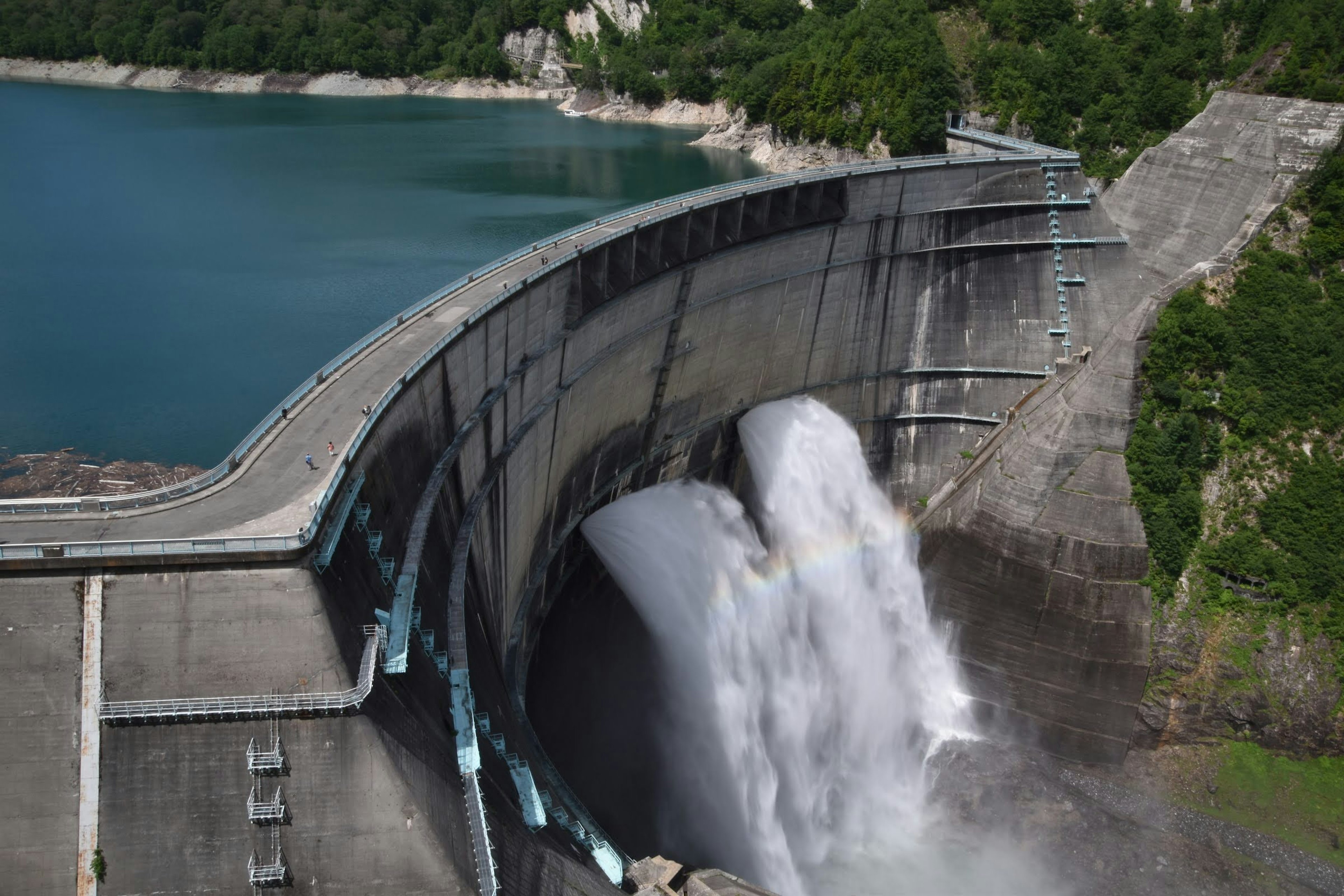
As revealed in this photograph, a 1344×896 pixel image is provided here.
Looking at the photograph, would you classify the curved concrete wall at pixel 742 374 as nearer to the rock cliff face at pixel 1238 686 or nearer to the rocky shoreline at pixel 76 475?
the rock cliff face at pixel 1238 686

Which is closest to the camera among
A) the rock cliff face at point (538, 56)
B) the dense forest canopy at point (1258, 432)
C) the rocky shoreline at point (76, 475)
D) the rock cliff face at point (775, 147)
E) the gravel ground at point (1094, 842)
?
the gravel ground at point (1094, 842)

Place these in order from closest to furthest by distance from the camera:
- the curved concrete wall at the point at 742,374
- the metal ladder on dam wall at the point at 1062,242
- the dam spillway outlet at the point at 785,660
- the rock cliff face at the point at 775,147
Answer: the curved concrete wall at the point at 742,374
the dam spillway outlet at the point at 785,660
the metal ladder on dam wall at the point at 1062,242
the rock cliff face at the point at 775,147

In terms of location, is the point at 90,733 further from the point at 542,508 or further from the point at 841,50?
the point at 841,50

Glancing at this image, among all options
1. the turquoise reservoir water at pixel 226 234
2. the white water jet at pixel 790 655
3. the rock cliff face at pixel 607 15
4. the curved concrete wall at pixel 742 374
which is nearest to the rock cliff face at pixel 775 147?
the turquoise reservoir water at pixel 226 234

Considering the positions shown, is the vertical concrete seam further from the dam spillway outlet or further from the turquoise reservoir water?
the turquoise reservoir water

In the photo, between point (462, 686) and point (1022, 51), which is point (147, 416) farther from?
point (1022, 51)

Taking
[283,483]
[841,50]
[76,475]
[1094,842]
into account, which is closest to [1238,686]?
[1094,842]

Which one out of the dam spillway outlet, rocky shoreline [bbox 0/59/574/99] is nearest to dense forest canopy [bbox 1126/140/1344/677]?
the dam spillway outlet
